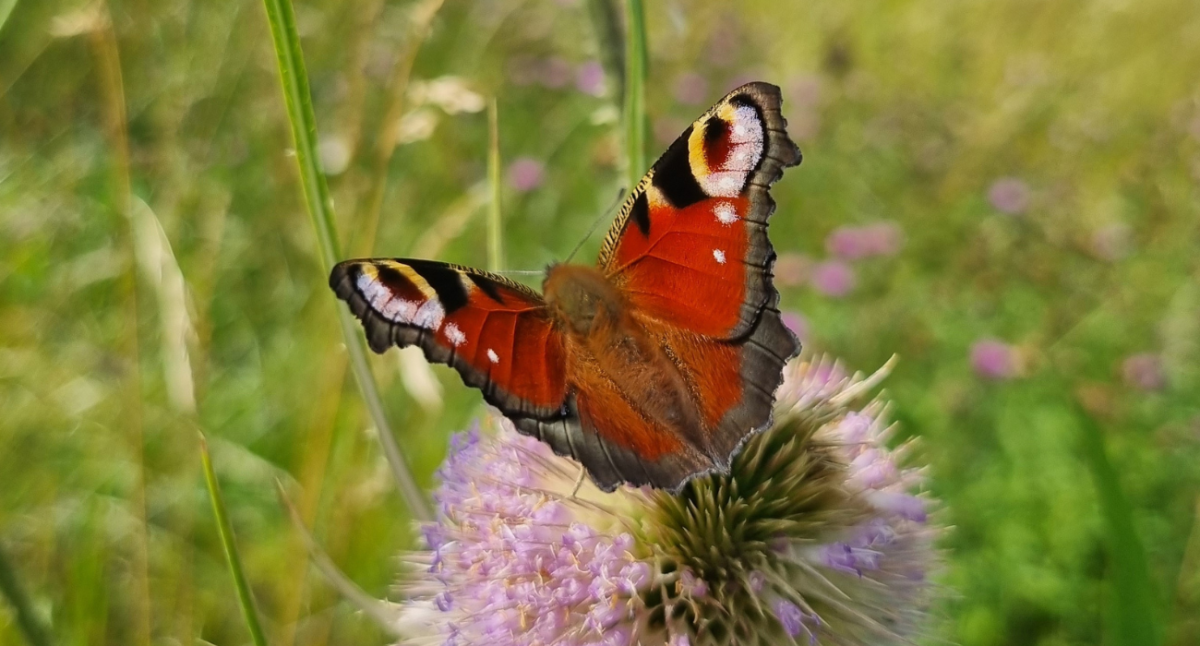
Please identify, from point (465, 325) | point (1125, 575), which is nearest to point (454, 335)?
point (465, 325)

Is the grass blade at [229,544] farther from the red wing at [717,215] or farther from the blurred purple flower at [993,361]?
the blurred purple flower at [993,361]

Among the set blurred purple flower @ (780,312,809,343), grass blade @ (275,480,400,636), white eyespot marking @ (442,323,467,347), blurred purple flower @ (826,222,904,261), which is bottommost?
grass blade @ (275,480,400,636)

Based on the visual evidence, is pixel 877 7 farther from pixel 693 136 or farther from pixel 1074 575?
pixel 693 136

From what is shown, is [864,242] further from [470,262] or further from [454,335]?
[454,335]

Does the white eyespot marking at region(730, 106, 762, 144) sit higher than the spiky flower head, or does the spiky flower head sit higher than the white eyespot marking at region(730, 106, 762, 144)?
the white eyespot marking at region(730, 106, 762, 144)

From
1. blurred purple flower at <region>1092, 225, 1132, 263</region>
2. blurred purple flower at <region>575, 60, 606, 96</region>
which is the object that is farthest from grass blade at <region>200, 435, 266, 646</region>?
blurred purple flower at <region>1092, 225, 1132, 263</region>

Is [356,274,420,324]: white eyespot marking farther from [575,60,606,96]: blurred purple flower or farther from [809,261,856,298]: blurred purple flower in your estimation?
[575,60,606,96]: blurred purple flower
